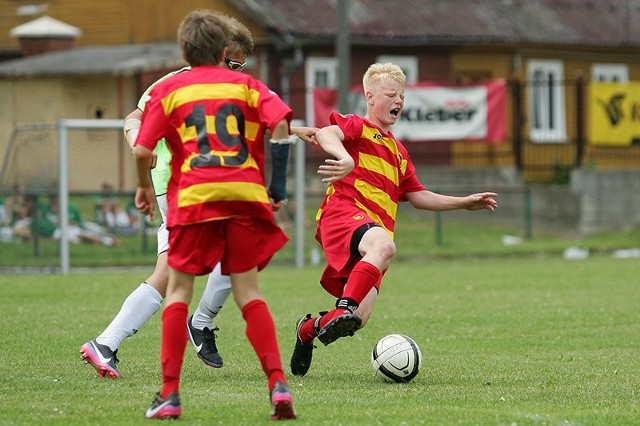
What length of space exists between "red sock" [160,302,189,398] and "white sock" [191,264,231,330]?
2.05m

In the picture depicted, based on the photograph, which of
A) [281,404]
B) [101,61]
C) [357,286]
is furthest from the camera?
[101,61]

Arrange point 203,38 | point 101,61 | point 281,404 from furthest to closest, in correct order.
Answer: point 101,61, point 203,38, point 281,404

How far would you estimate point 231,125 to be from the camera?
6.50 meters

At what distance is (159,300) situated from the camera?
8289 mm

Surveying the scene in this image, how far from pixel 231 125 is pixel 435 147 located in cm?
2406

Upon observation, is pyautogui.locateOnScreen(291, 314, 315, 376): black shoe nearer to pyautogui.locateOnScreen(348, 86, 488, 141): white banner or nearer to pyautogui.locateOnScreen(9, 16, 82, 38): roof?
pyautogui.locateOnScreen(348, 86, 488, 141): white banner

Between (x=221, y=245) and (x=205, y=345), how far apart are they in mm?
2253

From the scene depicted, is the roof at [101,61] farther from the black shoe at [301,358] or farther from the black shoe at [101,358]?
the black shoe at [101,358]

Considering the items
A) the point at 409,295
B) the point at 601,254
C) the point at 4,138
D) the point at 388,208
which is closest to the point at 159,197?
the point at 388,208

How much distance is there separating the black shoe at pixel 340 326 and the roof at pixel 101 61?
1921cm

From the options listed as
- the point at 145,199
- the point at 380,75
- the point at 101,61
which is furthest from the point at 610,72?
the point at 145,199

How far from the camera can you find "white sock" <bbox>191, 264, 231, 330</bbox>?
8648 mm

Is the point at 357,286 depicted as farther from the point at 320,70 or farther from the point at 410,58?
the point at 410,58

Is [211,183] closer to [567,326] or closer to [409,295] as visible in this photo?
[567,326]
